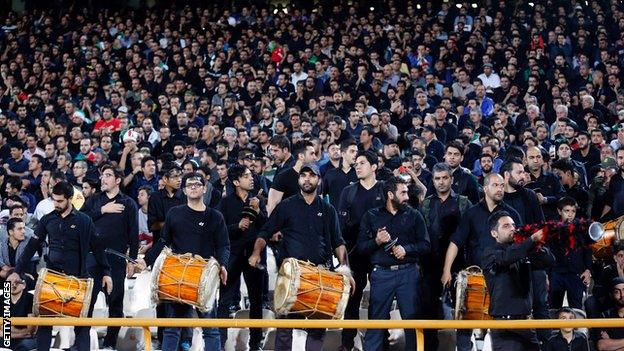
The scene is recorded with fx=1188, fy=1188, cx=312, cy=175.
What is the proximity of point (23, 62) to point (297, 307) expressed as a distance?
1631 cm

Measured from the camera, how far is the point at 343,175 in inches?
487

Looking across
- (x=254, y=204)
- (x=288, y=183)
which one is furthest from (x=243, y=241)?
(x=288, y=183)

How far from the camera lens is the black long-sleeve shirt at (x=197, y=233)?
34.2ft

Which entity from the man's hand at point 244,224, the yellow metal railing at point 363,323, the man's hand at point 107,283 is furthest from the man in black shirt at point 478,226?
the man's hand at point 107,283

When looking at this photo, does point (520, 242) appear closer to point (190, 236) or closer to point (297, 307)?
point (297, 307)

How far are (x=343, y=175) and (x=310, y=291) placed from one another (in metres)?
2.72

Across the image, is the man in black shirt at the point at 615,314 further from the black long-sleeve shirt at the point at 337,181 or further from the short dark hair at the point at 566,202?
the black long-sleeve shirt at the point at 337,181

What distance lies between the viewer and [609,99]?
18797 mm

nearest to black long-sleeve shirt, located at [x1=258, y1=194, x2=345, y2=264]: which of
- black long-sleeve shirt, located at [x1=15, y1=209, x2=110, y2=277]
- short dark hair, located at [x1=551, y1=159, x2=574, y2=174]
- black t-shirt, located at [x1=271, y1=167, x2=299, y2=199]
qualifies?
black t-shirt, located at [x1=271, y1=167, x2=299, y2=199]

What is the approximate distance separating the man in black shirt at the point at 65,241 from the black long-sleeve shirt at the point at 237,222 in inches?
54.3

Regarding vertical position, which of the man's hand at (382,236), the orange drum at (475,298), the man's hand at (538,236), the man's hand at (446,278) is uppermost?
the man's hand at (382,236)

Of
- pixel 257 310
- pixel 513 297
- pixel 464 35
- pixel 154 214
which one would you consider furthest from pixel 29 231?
pixel 464 35

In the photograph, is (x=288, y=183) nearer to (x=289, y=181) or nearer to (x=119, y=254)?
(x=289, y=181)

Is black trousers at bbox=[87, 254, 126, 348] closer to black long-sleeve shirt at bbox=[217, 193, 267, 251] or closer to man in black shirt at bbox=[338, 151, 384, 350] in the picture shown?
black long-sleeve shirt at bbox=[217, 193, 267, 251]
